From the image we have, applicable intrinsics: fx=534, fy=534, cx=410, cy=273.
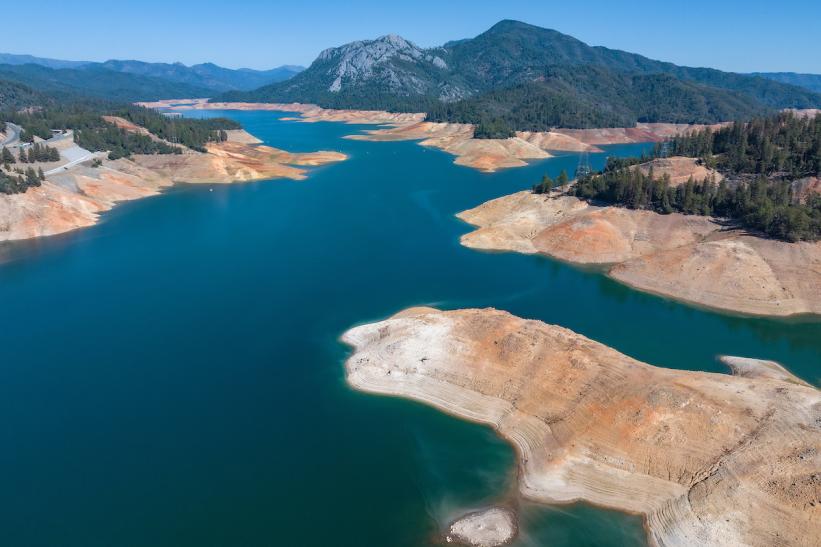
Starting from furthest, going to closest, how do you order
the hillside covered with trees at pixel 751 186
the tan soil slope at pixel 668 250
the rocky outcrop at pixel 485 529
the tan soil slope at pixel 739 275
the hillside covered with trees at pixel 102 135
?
1. the hillside covered with trees at pixel 102 135
2. the hillside covered with trees at pixel 751 186
3. the tan soil slope at pixel 668 250
4. the tan soil slope at pixel 739 275
5. the rocky outcrop at pixel 485 529

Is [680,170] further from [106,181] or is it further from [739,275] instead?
[106,181]

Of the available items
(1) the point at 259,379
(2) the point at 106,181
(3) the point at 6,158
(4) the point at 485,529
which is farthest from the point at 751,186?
(3) the point at 6,158

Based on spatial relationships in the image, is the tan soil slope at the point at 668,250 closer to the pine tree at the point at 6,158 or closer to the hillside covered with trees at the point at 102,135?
the pine tree at the point at 6,158

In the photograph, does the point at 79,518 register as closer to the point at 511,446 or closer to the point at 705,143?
the point at 511,446

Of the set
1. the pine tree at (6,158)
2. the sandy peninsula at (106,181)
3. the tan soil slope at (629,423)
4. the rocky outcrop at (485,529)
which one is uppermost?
the pine tree at (6,158)

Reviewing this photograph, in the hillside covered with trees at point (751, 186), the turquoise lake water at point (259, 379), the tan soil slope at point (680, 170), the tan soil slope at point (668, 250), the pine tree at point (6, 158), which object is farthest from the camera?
the pine tree at point (6, 158)

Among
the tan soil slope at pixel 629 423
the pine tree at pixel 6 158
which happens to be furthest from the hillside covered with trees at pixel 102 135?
the tan soil slope at pixel 629 423

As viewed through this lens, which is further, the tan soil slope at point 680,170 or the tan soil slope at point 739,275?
the tan soil slope at point 680,170
